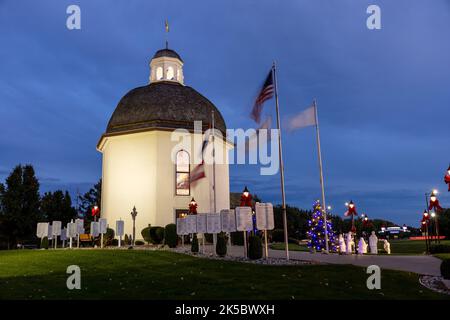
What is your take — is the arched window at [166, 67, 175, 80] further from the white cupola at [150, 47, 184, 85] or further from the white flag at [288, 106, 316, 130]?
the white flag at [288, 106, 316, 130]

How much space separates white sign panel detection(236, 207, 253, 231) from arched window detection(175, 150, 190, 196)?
17096 millimetres

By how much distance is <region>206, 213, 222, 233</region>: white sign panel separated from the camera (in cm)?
1889

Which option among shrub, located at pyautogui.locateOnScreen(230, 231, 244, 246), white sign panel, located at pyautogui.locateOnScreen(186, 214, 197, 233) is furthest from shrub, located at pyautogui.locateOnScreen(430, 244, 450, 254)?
white sign panel, located at pyautogui.locateOnScreen(186, 214, 197, 233)

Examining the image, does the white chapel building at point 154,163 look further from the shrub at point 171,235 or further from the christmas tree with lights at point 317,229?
the christmas tree with lights at point 317,229

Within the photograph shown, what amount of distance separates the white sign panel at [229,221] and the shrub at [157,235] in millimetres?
11884

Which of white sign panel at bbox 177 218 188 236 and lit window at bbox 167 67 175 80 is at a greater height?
lit window at bbox 167 67 175 80

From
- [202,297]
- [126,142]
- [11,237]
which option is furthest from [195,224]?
[11,237]

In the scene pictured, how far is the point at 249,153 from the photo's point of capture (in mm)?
19812

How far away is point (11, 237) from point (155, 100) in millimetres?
19947

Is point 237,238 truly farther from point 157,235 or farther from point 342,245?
point 342,245

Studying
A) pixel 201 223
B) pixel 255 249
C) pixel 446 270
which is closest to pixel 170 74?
pixel 201 223

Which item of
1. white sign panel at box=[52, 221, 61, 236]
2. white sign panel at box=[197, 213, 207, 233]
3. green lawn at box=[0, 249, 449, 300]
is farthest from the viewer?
white sign panel at box=[52, 221, 61, 236]

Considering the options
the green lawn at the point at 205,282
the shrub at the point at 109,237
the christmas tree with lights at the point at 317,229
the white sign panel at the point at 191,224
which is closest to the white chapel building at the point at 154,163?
the shrub at the point at 109,237
